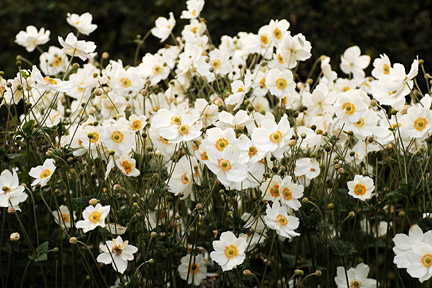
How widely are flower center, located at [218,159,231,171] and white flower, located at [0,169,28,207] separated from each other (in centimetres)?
54

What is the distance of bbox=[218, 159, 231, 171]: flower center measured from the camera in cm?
153

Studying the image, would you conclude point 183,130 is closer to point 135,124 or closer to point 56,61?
point 135,124

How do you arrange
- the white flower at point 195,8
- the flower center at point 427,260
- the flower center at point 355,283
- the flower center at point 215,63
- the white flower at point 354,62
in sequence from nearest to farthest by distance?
1. the flower center at point 427,260
2. the flower center at point 355,283
3. the flower center at point 215,63
4. the white flower at point 195,8
5. the white flower at point 354,62

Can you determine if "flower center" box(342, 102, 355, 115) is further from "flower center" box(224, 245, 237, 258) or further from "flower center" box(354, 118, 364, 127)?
"flower center" box(224, 245, 237, 258)

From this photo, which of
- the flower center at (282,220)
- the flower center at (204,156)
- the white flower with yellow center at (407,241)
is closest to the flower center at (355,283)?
the white flower with yellow center at (407,241)

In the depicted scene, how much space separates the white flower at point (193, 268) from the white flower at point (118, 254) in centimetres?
24

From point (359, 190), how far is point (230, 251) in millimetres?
376

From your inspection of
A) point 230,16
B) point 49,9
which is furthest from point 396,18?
point 49,9

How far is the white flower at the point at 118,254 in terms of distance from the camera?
1566 millimetres

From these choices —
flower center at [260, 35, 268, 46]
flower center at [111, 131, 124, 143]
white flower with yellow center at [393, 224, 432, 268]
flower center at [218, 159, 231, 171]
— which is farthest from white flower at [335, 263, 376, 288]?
flower center at [260, 35, 268, 46]

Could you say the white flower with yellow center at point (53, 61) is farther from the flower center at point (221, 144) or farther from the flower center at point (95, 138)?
the flower center at point (221, 144)

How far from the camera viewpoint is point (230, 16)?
431cm

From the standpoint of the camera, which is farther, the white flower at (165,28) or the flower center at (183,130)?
the white flower at (165,28)

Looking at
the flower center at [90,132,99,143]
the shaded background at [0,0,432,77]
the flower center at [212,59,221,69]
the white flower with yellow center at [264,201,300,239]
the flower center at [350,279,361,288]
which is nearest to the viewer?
the white flower with yellow center at [264,201,300,239]
